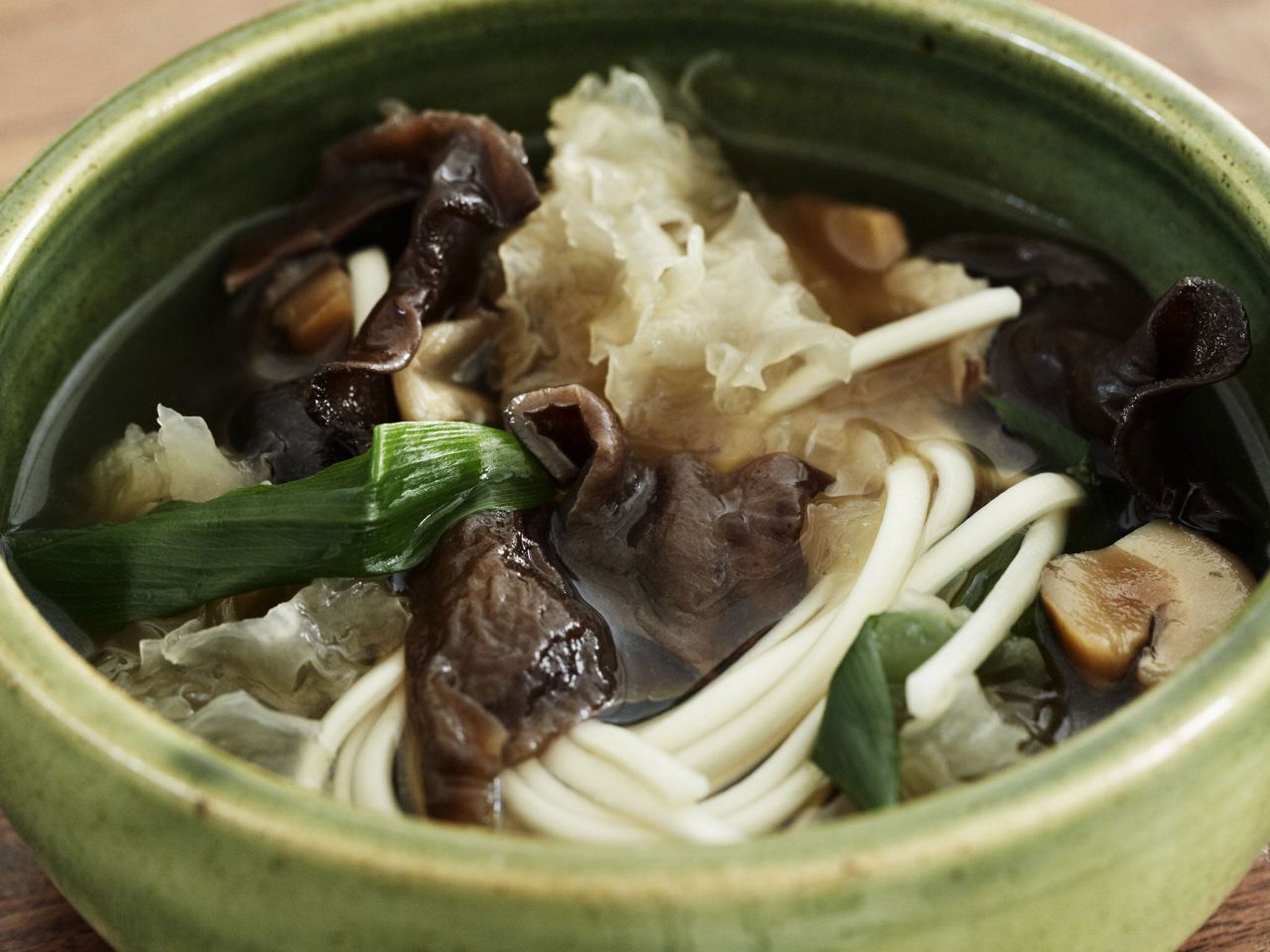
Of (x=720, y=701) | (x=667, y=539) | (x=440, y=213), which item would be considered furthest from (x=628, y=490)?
(x=440, y=213)

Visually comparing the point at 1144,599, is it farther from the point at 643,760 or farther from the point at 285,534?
the point at 285,534

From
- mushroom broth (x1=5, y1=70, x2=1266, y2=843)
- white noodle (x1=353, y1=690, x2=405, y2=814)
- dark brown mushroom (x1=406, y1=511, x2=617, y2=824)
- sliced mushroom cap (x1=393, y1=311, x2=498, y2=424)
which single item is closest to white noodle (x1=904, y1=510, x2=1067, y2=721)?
mushroom broth (x1=5, y1=70, x2=1266, y2=843)

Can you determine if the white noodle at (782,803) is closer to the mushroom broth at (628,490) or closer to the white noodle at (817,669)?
the mushroom broth at (628,490)

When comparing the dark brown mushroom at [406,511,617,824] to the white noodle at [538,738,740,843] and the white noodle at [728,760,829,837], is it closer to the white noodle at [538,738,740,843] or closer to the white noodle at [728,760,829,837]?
the white noodle at [538,738,740,843]

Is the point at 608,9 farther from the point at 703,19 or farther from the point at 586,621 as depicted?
the point at 586,621

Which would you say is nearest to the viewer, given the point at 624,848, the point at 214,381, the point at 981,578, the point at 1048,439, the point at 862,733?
the point at 624,848

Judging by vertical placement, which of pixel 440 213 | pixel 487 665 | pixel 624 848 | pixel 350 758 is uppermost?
pixel 440 213

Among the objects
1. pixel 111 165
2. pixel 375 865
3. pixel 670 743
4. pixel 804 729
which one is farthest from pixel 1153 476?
pixel 111 165

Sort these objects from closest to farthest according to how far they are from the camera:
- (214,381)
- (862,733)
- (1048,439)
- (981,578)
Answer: (862,733), (981,578), (1048,439), (214,381)
